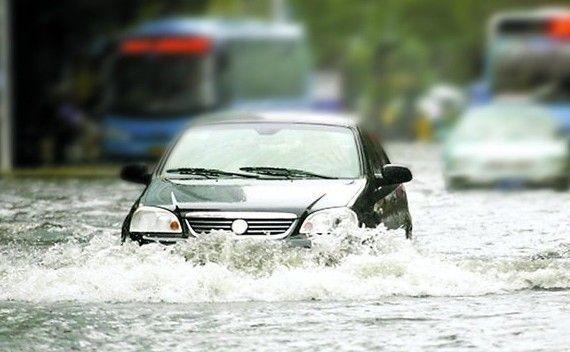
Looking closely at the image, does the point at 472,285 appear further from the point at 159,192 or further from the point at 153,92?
the point at 153,92

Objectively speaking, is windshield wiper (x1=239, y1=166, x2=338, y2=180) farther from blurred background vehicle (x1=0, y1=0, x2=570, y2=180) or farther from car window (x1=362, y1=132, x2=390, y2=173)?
blurred background vehicle (x1=0, y1=0, x2=570, y2=180)

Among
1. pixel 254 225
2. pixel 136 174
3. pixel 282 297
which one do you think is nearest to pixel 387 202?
pixel 254 225

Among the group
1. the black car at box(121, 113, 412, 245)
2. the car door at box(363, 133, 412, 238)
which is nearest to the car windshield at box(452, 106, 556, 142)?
the black car at box(121, 113, 412, 245)

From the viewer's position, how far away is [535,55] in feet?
130

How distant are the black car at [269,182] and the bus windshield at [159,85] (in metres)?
23.9

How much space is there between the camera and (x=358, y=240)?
13.1 m

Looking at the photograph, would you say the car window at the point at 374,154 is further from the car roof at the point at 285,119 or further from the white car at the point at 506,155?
the white car at the point at 506,155

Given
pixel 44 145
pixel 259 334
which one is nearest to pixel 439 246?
pixel 259 334

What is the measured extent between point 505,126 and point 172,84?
1102cm

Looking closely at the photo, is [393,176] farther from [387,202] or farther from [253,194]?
[253,194]

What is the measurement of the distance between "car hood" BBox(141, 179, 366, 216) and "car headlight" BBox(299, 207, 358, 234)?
7 centimetres

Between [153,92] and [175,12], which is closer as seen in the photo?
[153,92]

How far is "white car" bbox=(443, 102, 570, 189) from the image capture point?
28719 mm

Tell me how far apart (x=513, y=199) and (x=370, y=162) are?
37.8 ft
